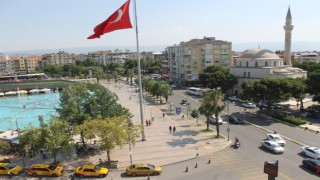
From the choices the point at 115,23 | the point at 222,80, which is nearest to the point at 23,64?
the point at 222,80

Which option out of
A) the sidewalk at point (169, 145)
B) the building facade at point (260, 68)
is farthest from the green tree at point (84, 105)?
the building facade at point (260, 68)

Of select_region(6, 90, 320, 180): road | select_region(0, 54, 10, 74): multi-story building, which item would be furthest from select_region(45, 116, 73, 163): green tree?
select_region(0, 54, 10, 74): multi-story building

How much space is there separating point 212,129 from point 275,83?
1564 centimetres

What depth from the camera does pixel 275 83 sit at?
2103 inches

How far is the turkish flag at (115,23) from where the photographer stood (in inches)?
1243

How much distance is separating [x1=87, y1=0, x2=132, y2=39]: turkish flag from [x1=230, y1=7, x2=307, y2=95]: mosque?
1932 inches

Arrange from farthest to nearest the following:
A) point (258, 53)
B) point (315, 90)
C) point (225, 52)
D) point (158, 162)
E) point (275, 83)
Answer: point (225, 52) < point (258, 53) < point (315, 90) < point (275, 83) < point (158, 162)

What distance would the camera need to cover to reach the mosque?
71.9 m

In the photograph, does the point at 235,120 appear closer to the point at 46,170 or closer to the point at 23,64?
the point at 46,170

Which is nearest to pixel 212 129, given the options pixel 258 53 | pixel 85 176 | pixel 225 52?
pixel 85 176

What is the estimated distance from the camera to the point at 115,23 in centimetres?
3170

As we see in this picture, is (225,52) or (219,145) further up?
(225,52)

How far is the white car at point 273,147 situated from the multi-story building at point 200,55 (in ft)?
211

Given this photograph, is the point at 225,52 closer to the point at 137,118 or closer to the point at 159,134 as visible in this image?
the point at 137,118
